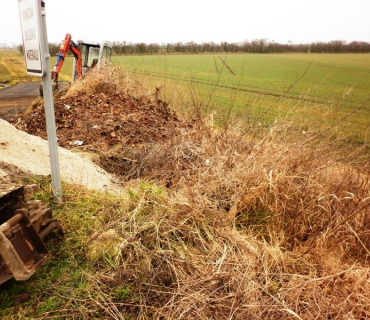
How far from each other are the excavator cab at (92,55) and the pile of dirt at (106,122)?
251 cm

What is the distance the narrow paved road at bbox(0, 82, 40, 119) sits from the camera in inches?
426

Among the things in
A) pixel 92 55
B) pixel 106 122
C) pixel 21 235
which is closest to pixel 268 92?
pixel 92 55

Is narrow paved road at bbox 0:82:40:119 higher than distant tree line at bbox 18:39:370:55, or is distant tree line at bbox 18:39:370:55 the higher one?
distant tree line at bbox 18:39:370:55

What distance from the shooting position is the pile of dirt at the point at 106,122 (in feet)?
19.9

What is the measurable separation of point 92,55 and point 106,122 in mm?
5621

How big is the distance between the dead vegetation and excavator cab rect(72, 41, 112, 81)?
324 inches

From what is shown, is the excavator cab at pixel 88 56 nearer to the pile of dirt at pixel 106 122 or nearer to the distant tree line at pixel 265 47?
the pile of dirt at pixel 106 122

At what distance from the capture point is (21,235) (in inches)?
82.0

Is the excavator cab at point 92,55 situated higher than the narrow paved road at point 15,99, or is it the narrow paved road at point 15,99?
the excavator cab at point 92,55

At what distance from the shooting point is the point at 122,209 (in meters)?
2.89

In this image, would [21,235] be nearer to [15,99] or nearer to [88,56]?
[88,56]

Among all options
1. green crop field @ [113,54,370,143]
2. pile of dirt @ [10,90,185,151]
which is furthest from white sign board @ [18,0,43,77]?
green crop field @ [113,54,370,143]

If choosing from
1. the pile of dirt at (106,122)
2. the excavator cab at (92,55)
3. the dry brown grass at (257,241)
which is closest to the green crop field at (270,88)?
the excavator cab at (92,55)

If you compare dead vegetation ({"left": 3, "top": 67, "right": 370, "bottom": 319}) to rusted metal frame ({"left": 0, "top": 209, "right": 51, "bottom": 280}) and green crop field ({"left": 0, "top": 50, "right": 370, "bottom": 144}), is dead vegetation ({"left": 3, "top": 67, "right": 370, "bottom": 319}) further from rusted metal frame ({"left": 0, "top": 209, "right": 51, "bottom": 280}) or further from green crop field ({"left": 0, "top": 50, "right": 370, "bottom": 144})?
green crop field ({"left": 0, "top": 50, "right": 370, "bottom": 144})
